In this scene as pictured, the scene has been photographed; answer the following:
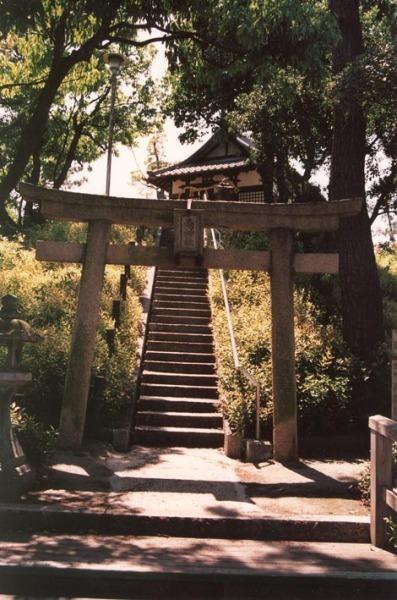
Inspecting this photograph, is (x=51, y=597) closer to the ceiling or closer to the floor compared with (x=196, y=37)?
closer to the floor

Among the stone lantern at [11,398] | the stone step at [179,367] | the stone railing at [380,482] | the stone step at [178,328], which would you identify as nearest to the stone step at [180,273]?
the stone step at [178,328]

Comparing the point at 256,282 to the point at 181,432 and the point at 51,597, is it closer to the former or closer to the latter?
the point at 181,432

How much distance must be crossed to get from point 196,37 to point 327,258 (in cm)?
541

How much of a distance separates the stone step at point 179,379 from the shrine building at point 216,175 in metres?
13.5

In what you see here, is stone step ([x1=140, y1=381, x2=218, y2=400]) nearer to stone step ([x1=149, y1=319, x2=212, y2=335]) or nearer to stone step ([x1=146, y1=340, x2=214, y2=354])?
stone step ([x1=146, y1=340, x2=214, y2=354])

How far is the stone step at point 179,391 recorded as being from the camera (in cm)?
980

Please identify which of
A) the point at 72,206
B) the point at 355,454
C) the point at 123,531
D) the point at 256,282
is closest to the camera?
the point at 123,531

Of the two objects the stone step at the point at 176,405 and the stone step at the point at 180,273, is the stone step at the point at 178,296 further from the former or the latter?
the stone step at the point at 176,405

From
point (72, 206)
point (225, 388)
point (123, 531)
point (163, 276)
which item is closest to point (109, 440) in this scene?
point (225, 388)

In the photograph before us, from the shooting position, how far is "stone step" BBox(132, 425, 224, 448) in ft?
28.1

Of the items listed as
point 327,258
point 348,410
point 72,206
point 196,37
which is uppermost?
point 196,37

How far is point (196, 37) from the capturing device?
10312mm

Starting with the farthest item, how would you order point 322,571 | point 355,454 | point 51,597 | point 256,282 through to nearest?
point 256,282 < point 355,454 < point 322,571 < point 51,597

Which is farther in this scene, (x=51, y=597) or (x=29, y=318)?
(x=29, y=318)
